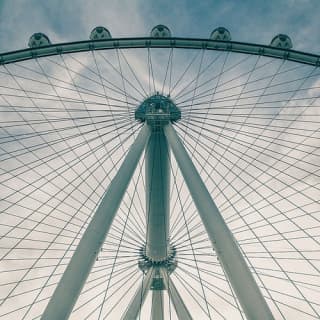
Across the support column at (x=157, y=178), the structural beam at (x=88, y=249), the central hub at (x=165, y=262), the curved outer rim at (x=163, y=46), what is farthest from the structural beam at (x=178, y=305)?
the curved outer rim at (x=163, y=46)

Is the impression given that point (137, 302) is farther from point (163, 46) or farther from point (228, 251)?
point (163, 46)

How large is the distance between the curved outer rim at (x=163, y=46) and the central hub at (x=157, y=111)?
3.31 metres

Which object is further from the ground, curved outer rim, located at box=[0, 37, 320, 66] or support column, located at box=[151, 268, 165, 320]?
curved outer rim, located at box=[0, 37, 320, 66]

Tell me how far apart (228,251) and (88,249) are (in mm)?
4725

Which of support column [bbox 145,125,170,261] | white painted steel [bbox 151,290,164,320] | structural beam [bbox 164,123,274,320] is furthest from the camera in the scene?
white painted steel [bbox 151,290,164,320]

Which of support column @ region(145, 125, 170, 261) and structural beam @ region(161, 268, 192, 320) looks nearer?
support column @ region(145, 125, 170, 261)

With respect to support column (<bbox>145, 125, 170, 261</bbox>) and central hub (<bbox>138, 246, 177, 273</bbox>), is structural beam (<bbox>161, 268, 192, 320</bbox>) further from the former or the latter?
support column (<bbox>145, 125, 170, 261</bbox>)

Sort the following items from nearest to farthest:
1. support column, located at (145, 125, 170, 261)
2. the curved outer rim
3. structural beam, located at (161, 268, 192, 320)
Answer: support column, located at (145, 125, 170, 261), structural beam, located at (161, 268, 192, 320), the curved outer rim

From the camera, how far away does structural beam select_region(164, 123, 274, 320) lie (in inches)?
438

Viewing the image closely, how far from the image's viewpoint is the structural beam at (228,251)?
11.1 m

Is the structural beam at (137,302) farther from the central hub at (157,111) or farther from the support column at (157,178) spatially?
the central hub at (157,111)

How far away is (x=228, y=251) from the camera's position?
40.7 feet

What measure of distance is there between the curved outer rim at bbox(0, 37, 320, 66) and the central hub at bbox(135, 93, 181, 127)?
3310mm

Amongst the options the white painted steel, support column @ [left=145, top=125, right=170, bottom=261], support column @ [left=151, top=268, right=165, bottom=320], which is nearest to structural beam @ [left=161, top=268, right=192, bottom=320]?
support column @ [left=151, top=268, right=165, bottom=320]
